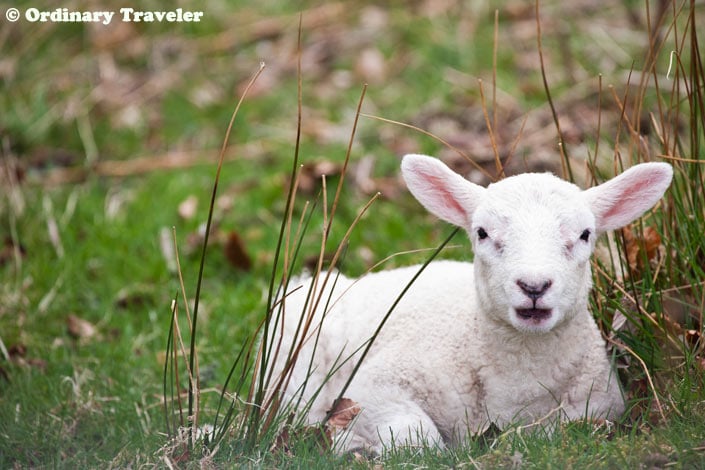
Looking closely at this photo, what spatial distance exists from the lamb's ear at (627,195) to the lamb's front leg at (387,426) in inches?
44.0

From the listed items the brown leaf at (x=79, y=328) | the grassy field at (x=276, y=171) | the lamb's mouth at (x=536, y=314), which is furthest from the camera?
the brown leaf at (x=79, y=328)

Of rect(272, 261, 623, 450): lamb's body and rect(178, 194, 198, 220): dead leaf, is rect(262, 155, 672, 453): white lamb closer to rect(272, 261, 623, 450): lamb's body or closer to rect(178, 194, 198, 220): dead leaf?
rect(272, 261, 623, 450): lamb's body

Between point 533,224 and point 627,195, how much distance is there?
517 millimetres

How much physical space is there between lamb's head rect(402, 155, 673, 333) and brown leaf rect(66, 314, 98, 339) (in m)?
2.72

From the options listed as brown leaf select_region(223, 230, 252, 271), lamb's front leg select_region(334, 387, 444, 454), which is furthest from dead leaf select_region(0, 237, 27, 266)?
lamb's front leg select_region(334, 387, 444, 454)

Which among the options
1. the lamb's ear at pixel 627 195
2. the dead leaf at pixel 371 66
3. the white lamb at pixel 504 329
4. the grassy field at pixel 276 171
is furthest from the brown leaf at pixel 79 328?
the dead leaf at pixel 371 66

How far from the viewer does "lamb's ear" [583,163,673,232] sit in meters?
4.15

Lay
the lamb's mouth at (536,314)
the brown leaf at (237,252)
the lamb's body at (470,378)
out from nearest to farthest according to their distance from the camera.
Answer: the lamb's mouth at (536,314)
the lamb's body at (470,378)
the brown leaf at (237,252)

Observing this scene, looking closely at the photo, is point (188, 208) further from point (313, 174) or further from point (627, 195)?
point (627, 195)

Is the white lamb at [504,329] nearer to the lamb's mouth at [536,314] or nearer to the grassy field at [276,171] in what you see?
the lamb's mouth at [536,314]

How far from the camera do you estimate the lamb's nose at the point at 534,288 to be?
3785mm

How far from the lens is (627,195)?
421 cm

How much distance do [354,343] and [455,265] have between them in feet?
2.33

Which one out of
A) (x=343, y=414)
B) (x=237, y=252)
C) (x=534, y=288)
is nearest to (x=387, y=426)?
(x=343, y=414)
